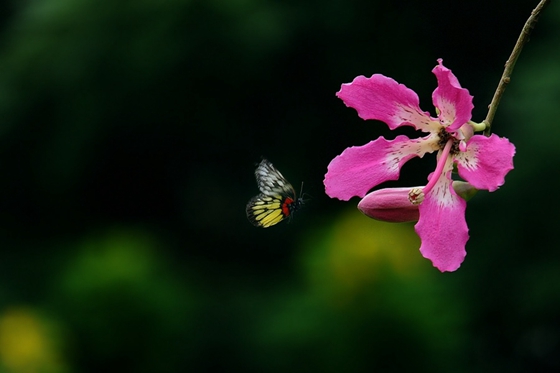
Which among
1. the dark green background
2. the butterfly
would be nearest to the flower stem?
the butterfly

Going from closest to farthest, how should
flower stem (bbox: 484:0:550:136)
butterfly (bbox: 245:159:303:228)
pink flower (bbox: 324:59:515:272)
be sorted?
flower stem (bbox: 484:0:550:136) → pink flower (bbox: 324:59:515:272) → butterfly (bbox: 245:159:303:228)

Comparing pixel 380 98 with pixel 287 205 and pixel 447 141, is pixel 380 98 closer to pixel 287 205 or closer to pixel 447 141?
pixel 447 141

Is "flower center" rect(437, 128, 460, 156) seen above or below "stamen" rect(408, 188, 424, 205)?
above

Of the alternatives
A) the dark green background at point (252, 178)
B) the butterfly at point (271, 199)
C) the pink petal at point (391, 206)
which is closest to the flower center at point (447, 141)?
the pink petal at point (391, 206)

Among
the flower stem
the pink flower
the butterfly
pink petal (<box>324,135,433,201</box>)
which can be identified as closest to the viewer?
the flower stem

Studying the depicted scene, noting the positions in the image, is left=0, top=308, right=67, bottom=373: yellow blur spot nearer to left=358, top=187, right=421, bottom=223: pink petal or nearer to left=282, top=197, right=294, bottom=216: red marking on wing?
left=282, top=197, right=294, bottom=216: red marking on wing

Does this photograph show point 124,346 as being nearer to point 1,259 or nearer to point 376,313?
point 376,313
